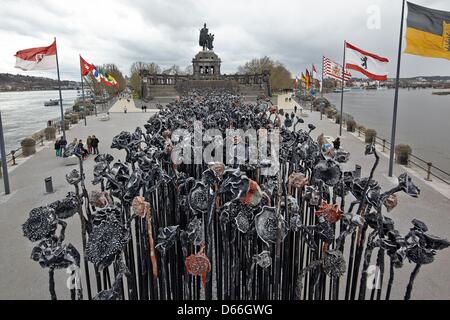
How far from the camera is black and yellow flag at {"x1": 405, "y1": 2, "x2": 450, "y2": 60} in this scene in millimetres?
9633

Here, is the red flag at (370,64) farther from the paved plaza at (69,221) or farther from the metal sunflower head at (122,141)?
the metal sunflower head at (122,141)

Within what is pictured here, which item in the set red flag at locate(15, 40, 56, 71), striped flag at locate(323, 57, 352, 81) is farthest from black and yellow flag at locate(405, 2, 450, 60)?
red flag at locate(15, 40, 56, 71)

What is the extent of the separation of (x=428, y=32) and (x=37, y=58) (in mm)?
15093

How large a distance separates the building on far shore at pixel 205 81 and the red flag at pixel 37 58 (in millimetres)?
38380

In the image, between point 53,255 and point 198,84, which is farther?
point 198,84

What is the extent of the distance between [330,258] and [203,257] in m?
1.31

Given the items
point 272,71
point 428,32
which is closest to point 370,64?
point 428,32

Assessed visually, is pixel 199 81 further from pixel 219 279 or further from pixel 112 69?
pixel 219 279

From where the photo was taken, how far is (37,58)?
1499 centimetres

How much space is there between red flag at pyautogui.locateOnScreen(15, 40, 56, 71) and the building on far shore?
38380mm

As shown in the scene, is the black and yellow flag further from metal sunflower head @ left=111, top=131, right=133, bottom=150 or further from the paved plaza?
metal sunflower head @ left=111, top=131, right=133, bottom=150

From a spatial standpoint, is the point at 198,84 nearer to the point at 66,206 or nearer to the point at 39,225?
the point at 66,206

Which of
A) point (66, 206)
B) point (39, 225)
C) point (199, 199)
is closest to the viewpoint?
point (39, 225)

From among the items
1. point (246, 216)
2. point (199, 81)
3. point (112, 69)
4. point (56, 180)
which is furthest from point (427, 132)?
point (112, 69)
